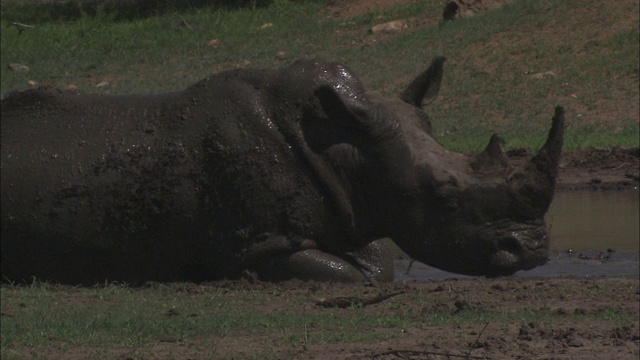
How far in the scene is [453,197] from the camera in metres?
8.77

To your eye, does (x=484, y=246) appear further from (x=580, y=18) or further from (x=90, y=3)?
(x=90, y=3)

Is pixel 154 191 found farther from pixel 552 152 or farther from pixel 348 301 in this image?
pixel 552 152

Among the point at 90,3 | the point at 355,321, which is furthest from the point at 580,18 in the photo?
the point at 355,321

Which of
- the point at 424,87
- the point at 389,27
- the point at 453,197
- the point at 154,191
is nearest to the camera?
the point at 453,197

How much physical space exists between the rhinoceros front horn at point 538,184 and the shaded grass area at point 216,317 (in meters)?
0.62

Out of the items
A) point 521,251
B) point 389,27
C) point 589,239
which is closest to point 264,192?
point 521,251

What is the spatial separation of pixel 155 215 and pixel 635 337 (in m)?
3.30

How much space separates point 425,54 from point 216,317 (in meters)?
14.4

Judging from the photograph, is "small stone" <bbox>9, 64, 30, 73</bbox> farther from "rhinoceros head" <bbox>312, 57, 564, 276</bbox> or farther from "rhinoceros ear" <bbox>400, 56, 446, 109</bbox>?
"rhinoceros head" <bbox>312, 57, 564, 276</bbox>

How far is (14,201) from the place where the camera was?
9.09m

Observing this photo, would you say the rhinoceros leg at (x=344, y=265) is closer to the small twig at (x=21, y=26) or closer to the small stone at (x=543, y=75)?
the small stone at (x=543, y=75)

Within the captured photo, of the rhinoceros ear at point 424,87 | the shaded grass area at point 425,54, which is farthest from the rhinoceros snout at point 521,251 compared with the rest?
the shaded grass area at point 425,54

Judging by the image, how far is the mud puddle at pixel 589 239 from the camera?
10023 millimetres

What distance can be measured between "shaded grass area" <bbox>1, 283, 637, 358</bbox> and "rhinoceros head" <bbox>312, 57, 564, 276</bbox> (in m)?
0.63
